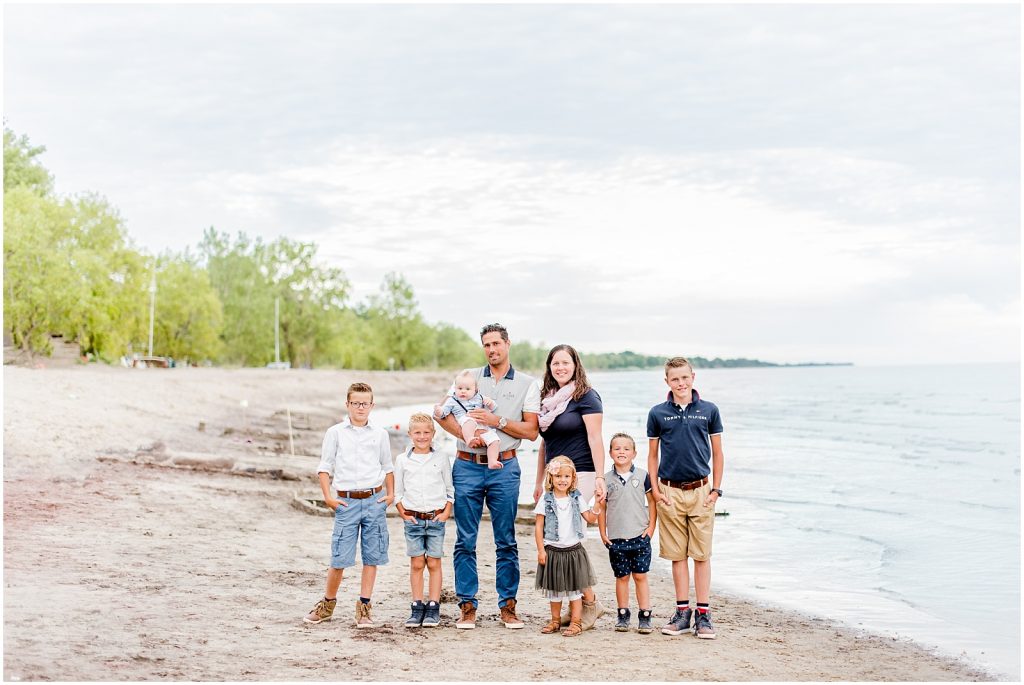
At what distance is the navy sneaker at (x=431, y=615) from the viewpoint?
22.1 ft

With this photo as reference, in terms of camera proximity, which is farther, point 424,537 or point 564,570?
point 424,537

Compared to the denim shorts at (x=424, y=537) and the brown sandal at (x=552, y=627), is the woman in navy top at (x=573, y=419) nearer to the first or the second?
the denim shorts at (x=424, y=537)

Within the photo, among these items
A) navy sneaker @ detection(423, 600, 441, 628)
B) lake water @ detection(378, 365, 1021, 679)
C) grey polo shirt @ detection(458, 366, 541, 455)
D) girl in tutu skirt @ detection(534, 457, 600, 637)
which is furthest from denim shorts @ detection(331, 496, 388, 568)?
lake water @ detection(378, 365, 1021, 679)

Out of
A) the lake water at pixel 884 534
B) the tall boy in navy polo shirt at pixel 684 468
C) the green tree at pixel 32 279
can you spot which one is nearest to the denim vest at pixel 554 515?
the tall boy in navy polo shirt at pixel 684 468

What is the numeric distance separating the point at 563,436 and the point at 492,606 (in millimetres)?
1957

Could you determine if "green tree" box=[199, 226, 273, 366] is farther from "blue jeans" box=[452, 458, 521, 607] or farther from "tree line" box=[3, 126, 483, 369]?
"blue jeans" box=[452, 458, 521, 607]

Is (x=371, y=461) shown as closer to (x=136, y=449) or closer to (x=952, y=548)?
(x=952, y=548)

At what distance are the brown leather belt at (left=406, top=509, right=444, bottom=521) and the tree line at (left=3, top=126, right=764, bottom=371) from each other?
35.4 metres

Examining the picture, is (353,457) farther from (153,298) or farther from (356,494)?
(153,298)

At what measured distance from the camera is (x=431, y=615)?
265 inches

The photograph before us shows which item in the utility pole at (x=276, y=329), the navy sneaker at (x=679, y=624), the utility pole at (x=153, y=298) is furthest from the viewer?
the utility pole at (x=276, y=329)

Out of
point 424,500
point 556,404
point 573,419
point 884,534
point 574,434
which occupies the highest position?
point 556,404

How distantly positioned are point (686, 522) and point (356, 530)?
2.39 metres

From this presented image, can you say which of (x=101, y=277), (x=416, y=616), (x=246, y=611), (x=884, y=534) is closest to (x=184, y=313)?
(x=101, y=277)
